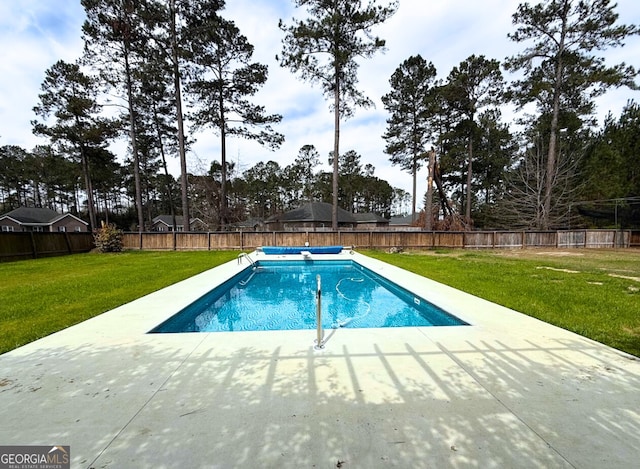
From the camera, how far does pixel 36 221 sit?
2833 cm

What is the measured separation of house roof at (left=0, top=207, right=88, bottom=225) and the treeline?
12.5 meters

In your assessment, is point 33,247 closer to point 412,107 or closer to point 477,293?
point 477,293

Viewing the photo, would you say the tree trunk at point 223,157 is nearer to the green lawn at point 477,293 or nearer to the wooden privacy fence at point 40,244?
the wooden privacy fence at point 40,244

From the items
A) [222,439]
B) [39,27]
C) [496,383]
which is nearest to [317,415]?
[222,439]

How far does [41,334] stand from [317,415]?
158 inches

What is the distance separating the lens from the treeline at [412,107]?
47.6ft

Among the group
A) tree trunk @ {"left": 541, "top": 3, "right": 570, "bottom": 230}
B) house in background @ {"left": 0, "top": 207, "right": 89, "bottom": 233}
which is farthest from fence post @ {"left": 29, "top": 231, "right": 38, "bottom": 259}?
tree trunk @ {"left": 541, "top": 3, "right": 570, "bottom": 230}

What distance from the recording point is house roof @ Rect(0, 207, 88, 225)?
90.1 ft

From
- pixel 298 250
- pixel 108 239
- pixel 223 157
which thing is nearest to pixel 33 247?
pixel 108 239

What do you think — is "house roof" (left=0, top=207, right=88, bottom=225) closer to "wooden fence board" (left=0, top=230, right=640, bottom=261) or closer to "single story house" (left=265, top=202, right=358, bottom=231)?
"wooden fence board" (left=0, top=230, right=640, bottom=261)

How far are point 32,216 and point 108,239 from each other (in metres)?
24.6

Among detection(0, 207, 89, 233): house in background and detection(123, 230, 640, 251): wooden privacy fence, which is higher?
detection(0, 207, 89, 233): house in background

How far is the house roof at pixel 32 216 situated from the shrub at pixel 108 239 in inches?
774

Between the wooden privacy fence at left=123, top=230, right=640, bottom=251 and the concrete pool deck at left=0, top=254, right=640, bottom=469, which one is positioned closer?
the concrete pool deck at left=0, top=254, right=640, bottom=469
